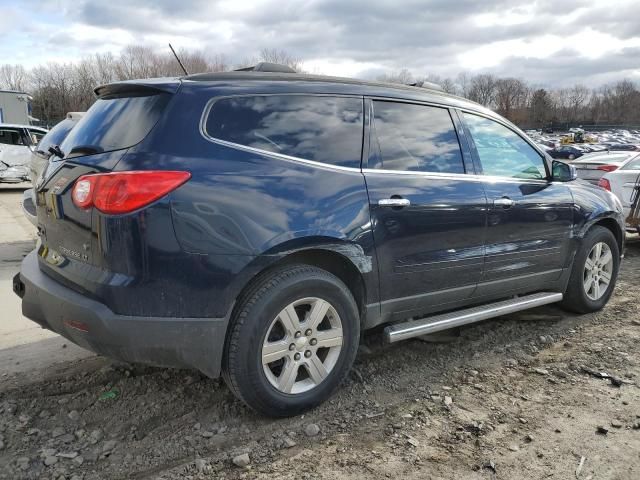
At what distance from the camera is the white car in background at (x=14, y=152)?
14281 millimetres

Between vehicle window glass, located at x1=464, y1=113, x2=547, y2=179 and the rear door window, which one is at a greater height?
vehicle window glass, located at x1=464, y1=113, x2=547, y2=179

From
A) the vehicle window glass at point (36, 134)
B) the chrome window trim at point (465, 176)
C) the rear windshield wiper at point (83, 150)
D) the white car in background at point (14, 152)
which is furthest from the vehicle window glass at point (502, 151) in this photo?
the vehicle window glass at point (36, 134)

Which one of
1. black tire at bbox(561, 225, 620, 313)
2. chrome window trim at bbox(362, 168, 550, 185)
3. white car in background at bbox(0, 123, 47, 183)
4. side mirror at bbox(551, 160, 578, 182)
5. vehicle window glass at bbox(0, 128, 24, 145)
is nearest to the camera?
chrome window trim at bbox(362, 168, 550, 185)

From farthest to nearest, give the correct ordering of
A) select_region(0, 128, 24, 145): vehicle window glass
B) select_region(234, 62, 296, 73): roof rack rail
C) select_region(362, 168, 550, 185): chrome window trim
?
select_region(0, 128, 24, 145): vehicle window glass, select_region(234, 62, 296, 73): roof rack rail, select_region(362, 168, 550, 185): chrome window trim

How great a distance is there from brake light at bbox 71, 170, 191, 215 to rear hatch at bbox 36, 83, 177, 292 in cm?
8

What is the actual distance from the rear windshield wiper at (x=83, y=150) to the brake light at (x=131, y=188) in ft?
0.94

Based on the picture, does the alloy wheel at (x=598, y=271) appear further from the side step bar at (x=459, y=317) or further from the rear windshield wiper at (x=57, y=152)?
the rear windshield wiper at (x=57, y=152)

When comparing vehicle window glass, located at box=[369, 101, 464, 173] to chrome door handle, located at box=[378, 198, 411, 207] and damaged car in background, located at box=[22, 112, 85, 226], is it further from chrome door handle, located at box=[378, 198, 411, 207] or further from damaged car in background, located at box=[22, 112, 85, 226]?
damaged car in background, located at box=[22, 112, 85, 226]

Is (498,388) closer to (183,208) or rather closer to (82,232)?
(183,208)

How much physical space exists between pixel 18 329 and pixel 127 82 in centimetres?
262

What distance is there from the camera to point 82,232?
2.73 metres

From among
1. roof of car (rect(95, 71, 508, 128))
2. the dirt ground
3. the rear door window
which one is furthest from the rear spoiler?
the rear door window

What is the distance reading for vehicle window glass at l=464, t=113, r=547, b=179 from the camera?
4.02 m

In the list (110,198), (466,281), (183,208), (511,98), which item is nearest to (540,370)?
(466,281)
